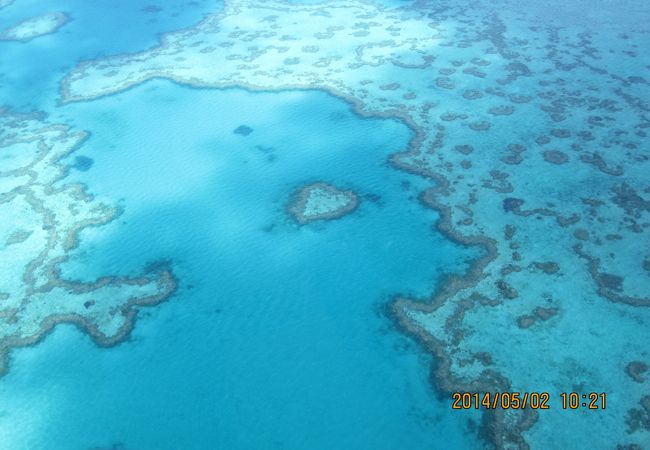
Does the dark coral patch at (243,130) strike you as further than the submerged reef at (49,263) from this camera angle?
Yes

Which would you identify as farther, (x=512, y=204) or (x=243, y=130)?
(x=243, y=130)

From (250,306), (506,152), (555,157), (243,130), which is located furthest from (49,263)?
(555,157)

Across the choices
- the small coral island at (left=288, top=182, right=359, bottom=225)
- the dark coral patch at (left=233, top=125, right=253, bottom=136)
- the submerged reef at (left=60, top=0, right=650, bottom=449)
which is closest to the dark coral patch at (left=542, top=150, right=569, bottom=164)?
the submerged reef at (left=60, top=0, right=650, bottom=449)

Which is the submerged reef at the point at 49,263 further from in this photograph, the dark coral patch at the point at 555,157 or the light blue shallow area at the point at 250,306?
the dark coral patch at the point at 555,157

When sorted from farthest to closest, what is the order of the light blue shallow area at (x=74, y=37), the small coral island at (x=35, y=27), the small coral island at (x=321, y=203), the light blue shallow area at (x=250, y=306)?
the small coral island at (x=35, y=27) < the light blue shallow area at (x=74, y=37) < the small coral island at (x=321, y=203) < the light blue shallow area at (x=250, y=306)

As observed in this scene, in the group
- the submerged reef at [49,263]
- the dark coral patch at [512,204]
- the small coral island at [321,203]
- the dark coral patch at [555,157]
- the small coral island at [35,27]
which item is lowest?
the submerged reef at [49,263]

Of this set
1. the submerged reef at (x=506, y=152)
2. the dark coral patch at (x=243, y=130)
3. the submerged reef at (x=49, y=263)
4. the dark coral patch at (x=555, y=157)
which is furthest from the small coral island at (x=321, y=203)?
the dark coral patch at (x=555, y=157)

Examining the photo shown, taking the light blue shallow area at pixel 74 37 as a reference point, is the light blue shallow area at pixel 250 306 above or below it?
below

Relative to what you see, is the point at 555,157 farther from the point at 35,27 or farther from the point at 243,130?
the point at 35,27
